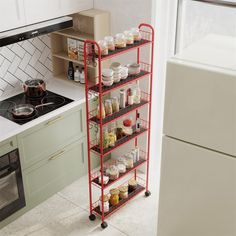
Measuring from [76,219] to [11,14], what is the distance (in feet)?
6.36

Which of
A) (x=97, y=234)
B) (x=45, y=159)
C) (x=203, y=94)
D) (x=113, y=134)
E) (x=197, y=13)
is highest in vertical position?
(x=203, y=94)

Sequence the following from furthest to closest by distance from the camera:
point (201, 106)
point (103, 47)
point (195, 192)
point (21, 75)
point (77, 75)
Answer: point (77, 75) → point (21, 75) → point (103, 47) → point (195, 192) → point (201, 106)

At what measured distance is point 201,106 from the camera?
4.71ft

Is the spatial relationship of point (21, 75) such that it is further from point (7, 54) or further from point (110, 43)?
point (110, 43)

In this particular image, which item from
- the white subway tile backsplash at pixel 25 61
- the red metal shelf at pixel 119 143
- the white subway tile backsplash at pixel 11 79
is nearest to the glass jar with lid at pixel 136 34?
the red metal shelf at pixel 119 143

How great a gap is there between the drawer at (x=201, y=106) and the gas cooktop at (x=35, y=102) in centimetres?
239

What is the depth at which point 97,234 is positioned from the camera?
3707 millimetres

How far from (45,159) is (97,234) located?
0.85 meters

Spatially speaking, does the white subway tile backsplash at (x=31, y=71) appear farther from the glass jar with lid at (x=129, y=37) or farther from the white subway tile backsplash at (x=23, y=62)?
the glass jar with lid at (x=129, y=37)

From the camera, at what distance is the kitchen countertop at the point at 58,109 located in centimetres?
351

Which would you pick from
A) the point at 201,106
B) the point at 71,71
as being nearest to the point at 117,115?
the point at 71,71

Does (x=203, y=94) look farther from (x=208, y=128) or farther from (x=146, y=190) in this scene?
(x=146, y=190)

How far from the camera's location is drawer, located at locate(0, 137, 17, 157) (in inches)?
135

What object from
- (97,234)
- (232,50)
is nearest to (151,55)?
(97,234)
